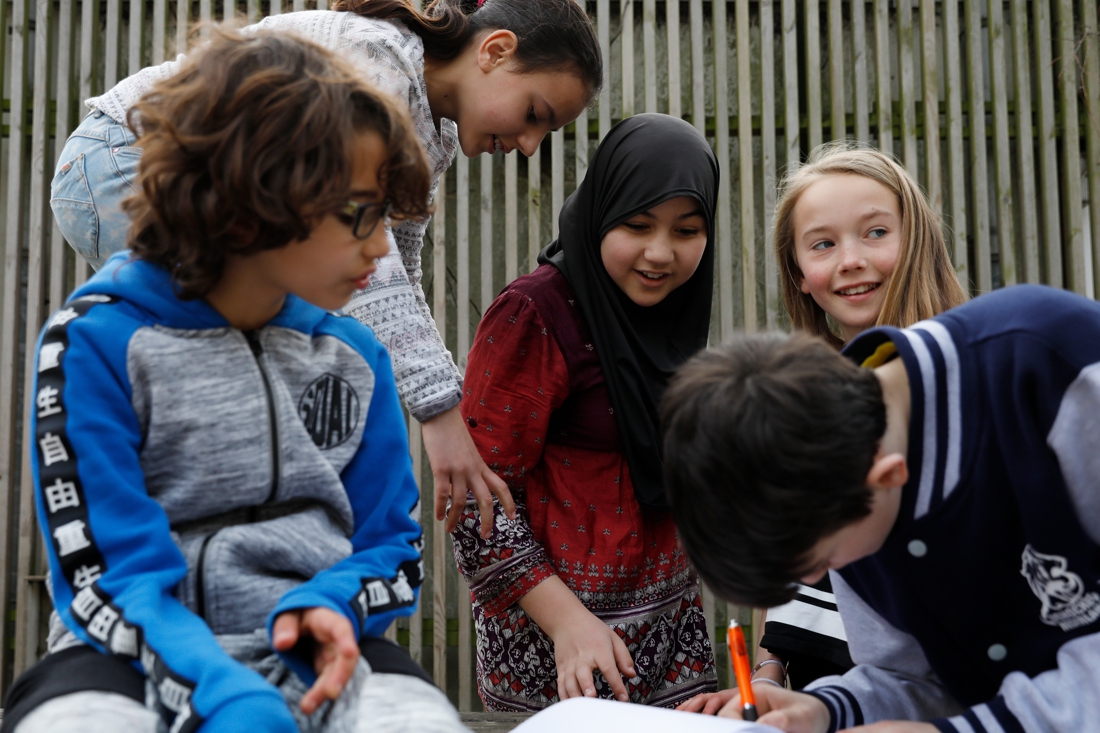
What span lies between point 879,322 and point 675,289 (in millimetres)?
415

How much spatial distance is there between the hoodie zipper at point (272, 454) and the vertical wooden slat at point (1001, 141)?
3.51 m

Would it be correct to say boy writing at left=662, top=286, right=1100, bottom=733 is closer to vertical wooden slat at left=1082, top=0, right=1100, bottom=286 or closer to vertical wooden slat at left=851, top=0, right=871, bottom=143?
vertical wooden slat at left=851, top=0, right=871, bottom=143

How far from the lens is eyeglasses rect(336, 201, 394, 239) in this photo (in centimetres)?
103

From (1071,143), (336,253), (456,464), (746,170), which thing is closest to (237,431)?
(336,253)

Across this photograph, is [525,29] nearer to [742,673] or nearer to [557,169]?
[742,673]

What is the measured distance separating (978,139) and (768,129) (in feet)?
2.82

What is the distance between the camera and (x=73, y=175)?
1547mm

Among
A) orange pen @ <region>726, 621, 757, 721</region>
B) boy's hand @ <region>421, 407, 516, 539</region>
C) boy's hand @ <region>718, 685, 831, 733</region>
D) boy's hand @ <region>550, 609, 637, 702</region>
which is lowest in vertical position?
boy's hand @ <region>550, 609, 637, 702</region>

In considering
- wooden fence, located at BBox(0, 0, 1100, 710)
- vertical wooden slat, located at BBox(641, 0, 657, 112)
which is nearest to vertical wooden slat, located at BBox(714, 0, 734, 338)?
wooden fence, located at BBox(0, 0, 1100, 710)

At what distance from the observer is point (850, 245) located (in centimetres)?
176

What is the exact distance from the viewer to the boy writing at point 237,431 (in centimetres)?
90

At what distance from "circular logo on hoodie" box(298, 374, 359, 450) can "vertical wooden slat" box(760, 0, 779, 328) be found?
2898mm

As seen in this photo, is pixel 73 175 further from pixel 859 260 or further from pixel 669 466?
pixel 859 260

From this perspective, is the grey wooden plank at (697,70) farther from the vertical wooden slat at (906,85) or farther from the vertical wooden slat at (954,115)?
the vertical wooden slat at (954,115)
